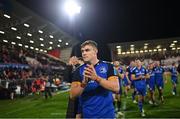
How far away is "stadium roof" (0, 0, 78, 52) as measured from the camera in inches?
1472

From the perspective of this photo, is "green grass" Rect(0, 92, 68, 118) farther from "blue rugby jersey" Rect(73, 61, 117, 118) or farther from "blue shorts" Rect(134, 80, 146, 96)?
"blue rugby jersey" Rect(73, 61, 117, 118)

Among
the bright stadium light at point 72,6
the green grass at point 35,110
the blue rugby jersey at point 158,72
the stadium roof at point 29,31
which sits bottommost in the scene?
the green grass at point 35,110

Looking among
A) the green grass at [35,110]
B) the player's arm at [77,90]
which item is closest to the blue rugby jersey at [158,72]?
the green grass at [35,110]

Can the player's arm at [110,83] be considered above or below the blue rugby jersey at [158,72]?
below

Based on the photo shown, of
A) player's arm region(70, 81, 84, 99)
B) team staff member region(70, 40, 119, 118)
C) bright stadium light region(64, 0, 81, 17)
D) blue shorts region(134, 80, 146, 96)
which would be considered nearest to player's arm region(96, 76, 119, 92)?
team staff member region(70, 40, 119, 118)

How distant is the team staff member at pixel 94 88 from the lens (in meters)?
3.75

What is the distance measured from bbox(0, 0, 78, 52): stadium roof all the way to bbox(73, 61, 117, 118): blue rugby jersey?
29235 millimetres

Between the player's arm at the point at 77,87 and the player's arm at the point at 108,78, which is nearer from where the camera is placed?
Answer: the player's arm at the point at 108,78

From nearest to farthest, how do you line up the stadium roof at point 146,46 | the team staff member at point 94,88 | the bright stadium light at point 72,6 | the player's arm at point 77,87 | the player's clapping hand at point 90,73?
the player's clapping hand at point 90,73
the player's arm at point 77,87
the team staff member at point 94,88
the bright stadium light at point 72,6
the stadium roof at point 146,46

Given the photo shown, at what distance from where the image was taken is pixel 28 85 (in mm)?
27578

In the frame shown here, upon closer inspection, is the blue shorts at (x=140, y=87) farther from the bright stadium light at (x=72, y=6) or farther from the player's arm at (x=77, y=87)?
the player's arm at (x=77, y=87)

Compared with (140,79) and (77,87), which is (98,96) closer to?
(77,87)

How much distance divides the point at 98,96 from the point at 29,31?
45498mm

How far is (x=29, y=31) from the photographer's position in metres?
48.0
